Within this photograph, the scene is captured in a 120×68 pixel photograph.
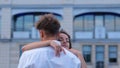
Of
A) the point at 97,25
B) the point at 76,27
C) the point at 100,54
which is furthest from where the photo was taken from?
the point at 76,27

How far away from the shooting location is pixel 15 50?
1300 inches

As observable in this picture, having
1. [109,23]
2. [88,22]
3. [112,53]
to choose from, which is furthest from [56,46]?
[109,23]

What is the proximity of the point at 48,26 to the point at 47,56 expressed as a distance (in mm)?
237

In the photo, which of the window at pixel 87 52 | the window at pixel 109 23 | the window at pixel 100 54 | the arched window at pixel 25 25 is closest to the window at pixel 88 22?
the window at pixel 109 23

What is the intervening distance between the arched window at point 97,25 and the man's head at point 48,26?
1146 inches

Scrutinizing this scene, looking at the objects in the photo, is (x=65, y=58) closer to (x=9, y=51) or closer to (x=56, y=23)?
(x=56, y=23)

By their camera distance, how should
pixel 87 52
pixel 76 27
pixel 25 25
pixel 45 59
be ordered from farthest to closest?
pixel 25 25 < pixel 76 27 < pixel 87 52 < pixel 45 59

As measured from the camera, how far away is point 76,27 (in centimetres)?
3325

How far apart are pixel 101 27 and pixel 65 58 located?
29.6 m

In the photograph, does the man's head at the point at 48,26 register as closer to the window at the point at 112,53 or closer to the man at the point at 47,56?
the man at the point at 47,56

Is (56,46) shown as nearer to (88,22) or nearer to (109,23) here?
(88,22)

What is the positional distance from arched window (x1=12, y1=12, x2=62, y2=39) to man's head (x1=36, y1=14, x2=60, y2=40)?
96.5 feet

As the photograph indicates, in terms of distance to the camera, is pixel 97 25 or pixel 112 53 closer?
pixel 112 53

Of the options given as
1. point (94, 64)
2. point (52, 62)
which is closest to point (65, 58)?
point (52, 62)
